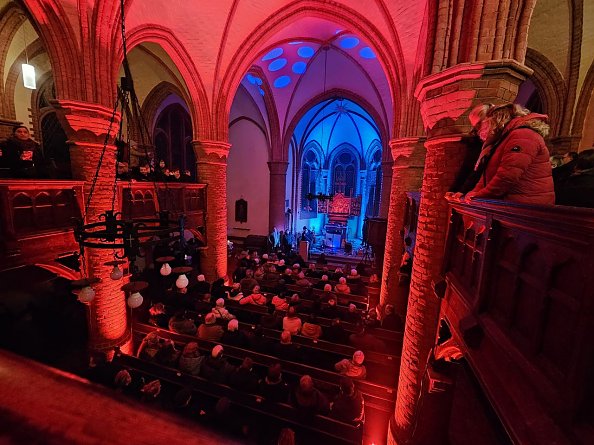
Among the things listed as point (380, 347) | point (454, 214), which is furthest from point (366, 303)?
point (454, 214)

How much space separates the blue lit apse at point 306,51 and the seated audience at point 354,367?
39.0 feet

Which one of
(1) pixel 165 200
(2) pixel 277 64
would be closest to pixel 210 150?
(1) pixel 165 200

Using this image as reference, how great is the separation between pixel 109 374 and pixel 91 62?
21.2ft

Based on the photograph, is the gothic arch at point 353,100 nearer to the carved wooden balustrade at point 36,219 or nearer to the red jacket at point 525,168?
the carved wooden balustrade at point 36,219

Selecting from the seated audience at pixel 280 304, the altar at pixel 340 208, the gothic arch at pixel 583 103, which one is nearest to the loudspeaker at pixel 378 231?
the seated audience at pixel 280 304

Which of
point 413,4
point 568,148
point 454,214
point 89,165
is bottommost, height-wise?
point 454,214

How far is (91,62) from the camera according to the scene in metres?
5.70

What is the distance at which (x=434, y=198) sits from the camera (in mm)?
3938

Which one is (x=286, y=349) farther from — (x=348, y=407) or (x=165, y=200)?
(x=165, y=200)

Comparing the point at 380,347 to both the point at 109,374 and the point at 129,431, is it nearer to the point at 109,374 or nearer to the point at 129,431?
the point at 109,374

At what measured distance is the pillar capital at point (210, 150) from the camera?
9.48m

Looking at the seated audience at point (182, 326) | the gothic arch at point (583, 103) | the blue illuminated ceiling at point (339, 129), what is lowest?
the seated audience at point (182, 326)

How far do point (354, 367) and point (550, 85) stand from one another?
8.66m

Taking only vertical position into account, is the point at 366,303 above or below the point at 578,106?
below
